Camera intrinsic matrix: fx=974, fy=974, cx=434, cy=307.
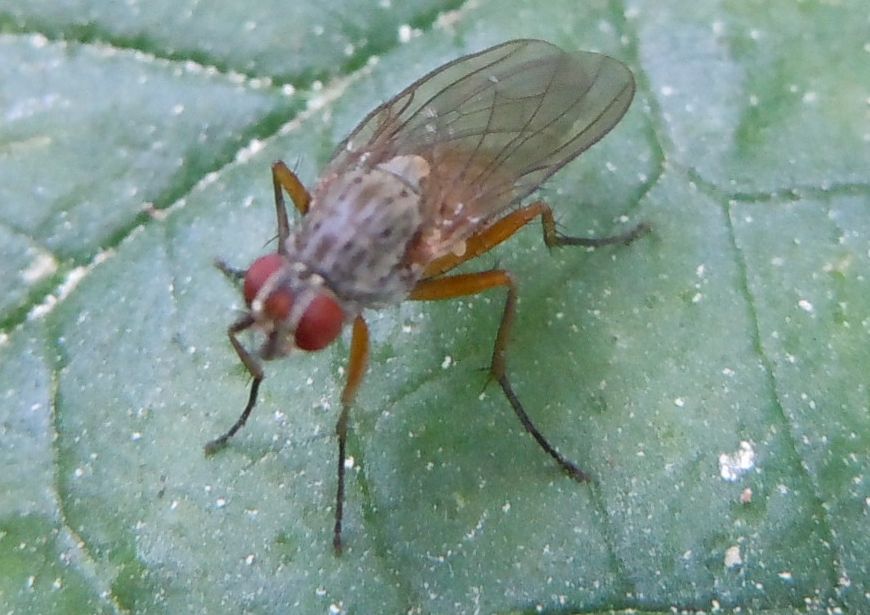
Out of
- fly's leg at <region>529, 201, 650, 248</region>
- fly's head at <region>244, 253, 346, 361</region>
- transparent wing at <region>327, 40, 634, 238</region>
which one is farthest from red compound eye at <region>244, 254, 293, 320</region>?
fly's leg at <region>529, 201, 650, 248</region>

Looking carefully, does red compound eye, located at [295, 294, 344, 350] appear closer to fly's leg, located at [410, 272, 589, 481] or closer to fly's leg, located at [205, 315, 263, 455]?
fly's leg, located at [205, 315, 263, 455]

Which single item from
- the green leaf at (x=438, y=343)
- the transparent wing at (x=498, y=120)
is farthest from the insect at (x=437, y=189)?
the green leaf at (x=438, y=343)

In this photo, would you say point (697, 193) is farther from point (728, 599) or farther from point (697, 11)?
point (728, 599)

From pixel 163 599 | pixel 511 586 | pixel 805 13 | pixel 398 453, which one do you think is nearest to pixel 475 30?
pixel 805 13

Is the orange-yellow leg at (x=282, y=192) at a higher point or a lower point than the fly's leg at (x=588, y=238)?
higher

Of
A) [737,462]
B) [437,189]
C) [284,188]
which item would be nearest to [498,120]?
[437,189]

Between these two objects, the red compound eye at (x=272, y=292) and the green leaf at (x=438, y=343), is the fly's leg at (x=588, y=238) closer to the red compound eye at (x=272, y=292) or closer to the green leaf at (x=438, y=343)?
the green leaf at (x=438, y=343)
